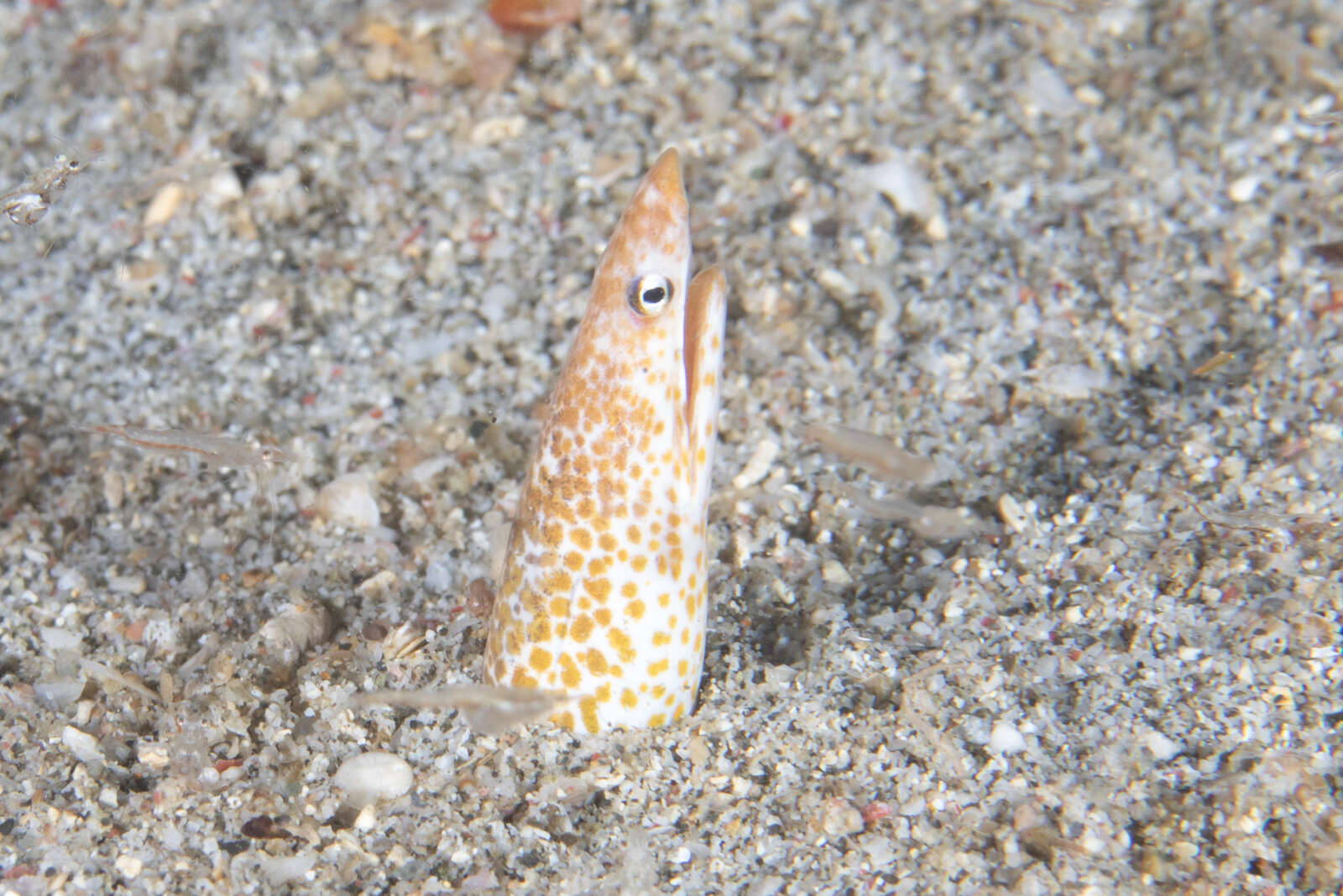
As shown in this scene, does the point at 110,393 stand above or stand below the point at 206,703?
above

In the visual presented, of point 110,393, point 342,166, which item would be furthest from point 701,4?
point 110,393

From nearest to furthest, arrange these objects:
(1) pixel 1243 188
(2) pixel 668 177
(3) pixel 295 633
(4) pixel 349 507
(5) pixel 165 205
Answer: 1. (2) pixel 668 177
2. (3) pixel 295 633
3. (4) pixel 349 507
4. (1) pixel 1243 188
5. (5) pixel 165 205

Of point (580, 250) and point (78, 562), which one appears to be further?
point (580, 250)

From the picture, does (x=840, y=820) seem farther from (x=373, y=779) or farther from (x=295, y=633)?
(x=295, y=633)

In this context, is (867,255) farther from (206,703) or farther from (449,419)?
(206,703)

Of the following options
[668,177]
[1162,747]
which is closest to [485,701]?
[668,177]

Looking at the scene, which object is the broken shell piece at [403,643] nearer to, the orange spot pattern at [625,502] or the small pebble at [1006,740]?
the orange spot pattern at [625,502]
